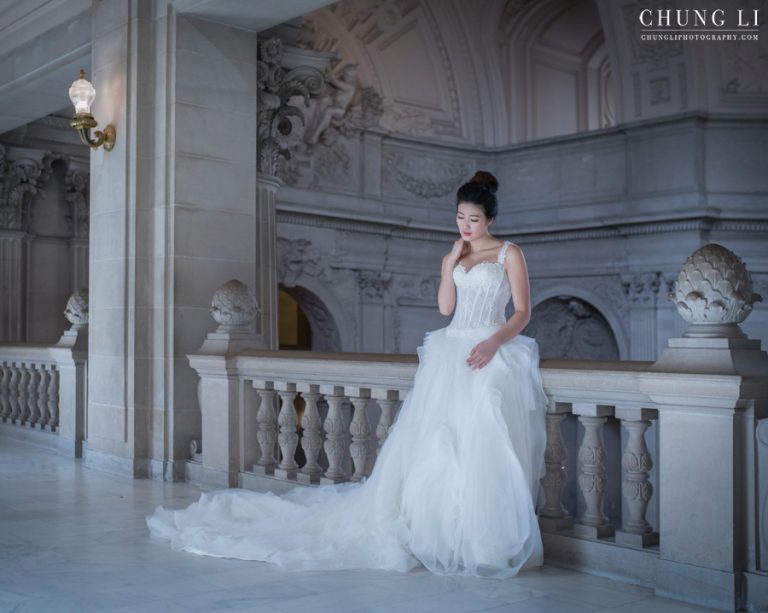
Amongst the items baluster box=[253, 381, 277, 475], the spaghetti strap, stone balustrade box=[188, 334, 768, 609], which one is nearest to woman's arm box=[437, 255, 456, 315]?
the spaghetti strap

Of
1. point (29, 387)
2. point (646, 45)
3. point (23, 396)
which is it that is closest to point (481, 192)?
point (29, 387)

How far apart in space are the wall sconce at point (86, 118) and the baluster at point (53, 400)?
3103 mm

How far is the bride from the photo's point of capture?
474 centimetres

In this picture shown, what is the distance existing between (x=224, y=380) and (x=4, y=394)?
5.50m

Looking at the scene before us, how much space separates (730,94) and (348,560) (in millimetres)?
13206

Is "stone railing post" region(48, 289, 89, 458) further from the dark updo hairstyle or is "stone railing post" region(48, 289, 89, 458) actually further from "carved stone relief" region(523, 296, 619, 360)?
"carved stone relief" region(523, 296, 619, 360)

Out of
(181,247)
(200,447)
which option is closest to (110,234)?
(181,247)

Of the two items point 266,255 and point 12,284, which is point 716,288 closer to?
point 266,255

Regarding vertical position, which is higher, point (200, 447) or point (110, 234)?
point (110, 234)

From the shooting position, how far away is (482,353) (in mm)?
4914

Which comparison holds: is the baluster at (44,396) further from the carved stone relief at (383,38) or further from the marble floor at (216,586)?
the carved stone relief at (383,38)

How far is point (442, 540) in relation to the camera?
4824mm

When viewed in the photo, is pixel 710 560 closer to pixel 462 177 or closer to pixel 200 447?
pixel 200 447

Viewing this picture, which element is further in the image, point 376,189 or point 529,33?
point 529,33
